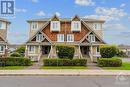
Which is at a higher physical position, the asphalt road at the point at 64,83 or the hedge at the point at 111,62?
the hedge at the point at 111,62

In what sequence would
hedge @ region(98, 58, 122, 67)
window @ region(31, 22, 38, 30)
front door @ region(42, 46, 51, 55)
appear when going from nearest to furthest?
hedge @ region(98, 58, 122, 67) → front door @ region(42, 46, 51, 55) → window @ region(31, 22, 38, 30)

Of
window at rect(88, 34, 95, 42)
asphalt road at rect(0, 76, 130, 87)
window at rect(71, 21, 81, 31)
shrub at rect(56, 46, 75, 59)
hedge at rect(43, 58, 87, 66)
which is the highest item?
window at rect(71, 21, 81, 31)

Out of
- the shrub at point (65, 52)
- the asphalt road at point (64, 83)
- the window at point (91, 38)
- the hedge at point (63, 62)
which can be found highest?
the window at point (91, 38)

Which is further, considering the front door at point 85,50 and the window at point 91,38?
the front door at point 85,50

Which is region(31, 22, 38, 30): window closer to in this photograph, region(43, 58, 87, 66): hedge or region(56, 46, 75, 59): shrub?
region(56, 46, 75, 59): shrub

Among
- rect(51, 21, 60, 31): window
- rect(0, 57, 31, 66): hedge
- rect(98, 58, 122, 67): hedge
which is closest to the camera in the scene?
rect(98, 58, 122, 67): hedge

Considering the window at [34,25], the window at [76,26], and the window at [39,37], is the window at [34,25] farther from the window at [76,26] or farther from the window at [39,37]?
the window at [76,26]

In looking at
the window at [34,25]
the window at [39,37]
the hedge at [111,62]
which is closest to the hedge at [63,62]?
the hedge at [111,62]

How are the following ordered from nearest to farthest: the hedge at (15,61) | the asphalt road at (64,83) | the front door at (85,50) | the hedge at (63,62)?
the asphalt road at (64,83) < the hedge at (63,62) < the hedge at (15,61) < the front door at (85,50)

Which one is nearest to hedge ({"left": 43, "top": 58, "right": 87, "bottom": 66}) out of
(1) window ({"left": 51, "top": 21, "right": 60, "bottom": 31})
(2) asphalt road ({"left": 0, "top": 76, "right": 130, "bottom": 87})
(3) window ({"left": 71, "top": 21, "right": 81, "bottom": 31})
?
(1) window ({"left": 51, "top": 21, "right": 60, "bottom": 31})

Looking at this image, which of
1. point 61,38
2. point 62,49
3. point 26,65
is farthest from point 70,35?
point 26,65

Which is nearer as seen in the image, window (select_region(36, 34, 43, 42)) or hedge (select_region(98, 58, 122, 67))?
hedge (select_region(98, 58, 122, 67))

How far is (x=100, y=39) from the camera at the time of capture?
53.8 metres

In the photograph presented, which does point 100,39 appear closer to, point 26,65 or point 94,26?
point 94,26
